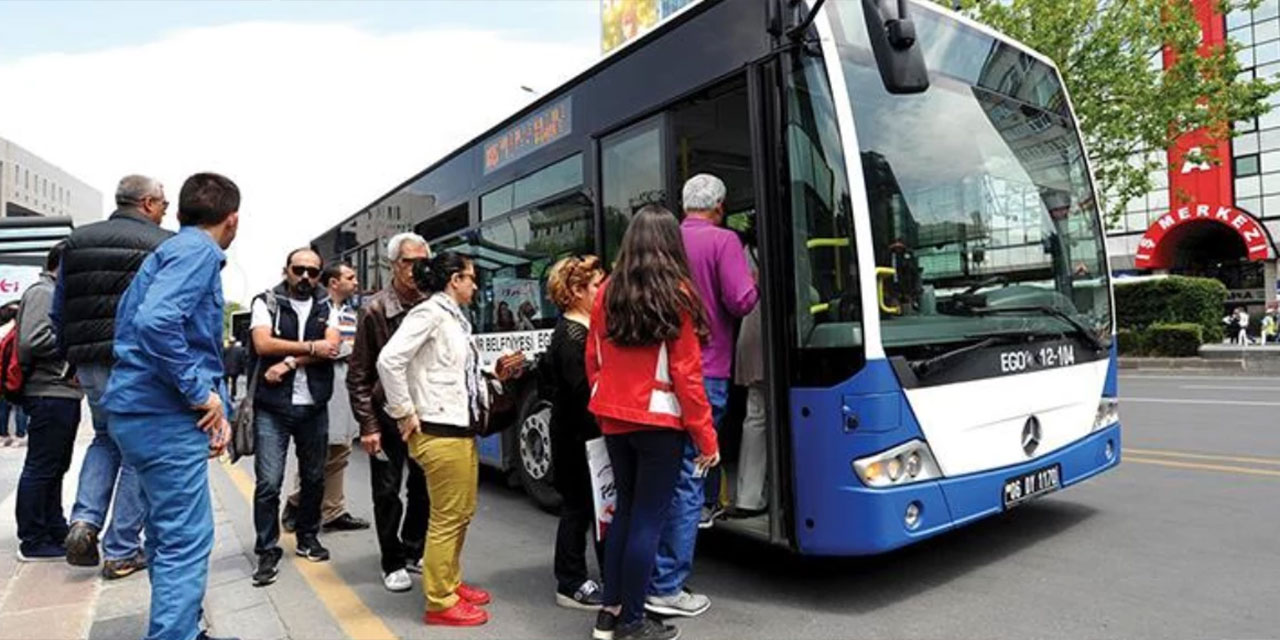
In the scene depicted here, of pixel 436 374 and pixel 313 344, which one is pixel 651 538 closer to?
pixel 436 374

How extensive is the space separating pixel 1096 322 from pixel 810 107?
7.99 feet

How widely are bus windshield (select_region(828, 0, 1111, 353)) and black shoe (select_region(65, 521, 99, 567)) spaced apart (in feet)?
15.0

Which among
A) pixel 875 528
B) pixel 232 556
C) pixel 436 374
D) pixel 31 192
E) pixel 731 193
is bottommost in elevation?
pixel 232 556

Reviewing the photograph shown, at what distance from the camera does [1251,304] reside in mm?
34750

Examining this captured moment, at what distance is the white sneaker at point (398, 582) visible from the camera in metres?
4.39

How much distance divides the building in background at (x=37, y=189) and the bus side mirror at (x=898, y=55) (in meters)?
70.1

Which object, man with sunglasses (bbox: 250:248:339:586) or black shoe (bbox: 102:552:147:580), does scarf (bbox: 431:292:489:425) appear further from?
black shoe (bbox: 102:552:147:580)

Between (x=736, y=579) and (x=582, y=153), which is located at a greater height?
(x=582, y=153)

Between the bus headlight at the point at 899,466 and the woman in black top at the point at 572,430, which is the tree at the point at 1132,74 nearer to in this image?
the bus headlight at the point at 899,466

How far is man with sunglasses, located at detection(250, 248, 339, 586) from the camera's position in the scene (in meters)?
4.74

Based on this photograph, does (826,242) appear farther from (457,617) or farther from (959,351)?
(457,617)

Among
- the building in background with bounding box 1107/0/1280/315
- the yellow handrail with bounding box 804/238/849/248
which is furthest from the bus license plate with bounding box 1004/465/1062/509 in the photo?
the building in background with bounding box 1107/0/1280/315

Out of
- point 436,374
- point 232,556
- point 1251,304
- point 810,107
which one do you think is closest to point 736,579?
point 436,374

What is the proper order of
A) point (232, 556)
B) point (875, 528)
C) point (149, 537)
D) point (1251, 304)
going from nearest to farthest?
point (149, 537) → point (875, 528) → point (232, 556) → point (1251, 304)
